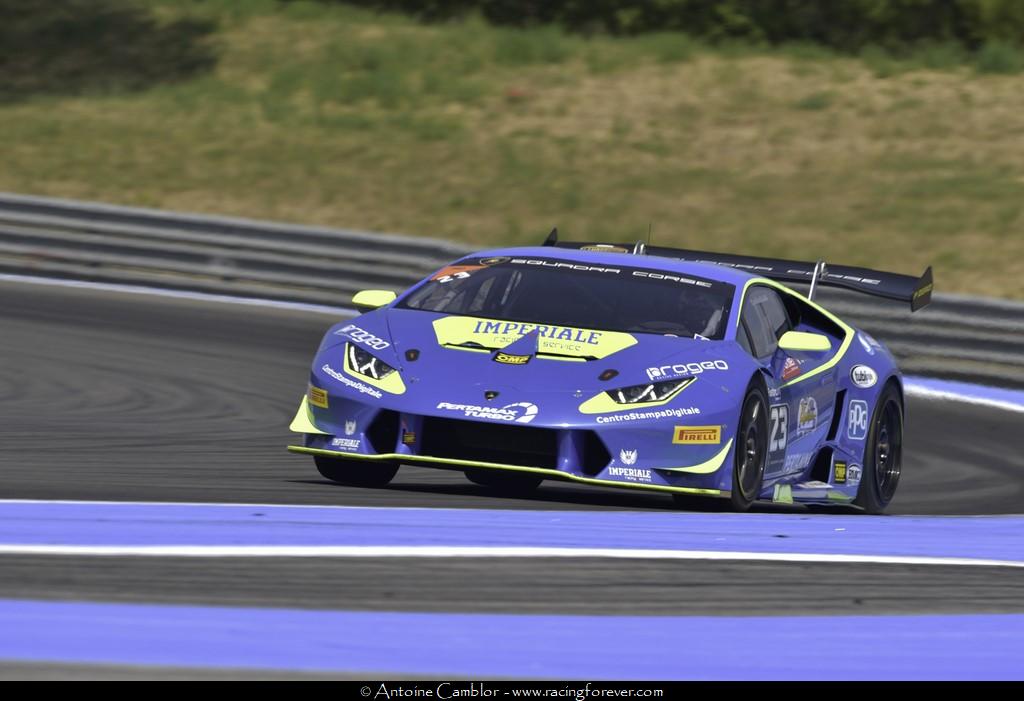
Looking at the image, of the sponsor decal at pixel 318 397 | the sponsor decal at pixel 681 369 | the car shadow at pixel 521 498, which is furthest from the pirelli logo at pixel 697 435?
the sponsor decal at pixel 318 397

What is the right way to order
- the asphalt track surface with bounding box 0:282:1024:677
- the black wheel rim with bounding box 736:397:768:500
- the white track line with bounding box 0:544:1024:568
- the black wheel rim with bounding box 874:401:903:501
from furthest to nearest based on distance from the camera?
1. the black wheel rim with bounding box 874:401:903:501
2. the black wheel rim with bounding box 736:397:768:500
3. the white track line with bounding box 0:544:1024:568
4. the asphalt track surface with bounding box 0:282:1024:677

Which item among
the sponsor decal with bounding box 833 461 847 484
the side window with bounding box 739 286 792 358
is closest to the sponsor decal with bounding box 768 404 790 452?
the side window with bounding box 739 286 792 358

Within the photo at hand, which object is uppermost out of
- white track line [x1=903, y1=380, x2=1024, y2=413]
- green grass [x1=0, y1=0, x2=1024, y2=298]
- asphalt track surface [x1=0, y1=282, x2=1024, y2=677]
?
asphalt track surface [x1=0, y1=282, x2=1024, y2=677]

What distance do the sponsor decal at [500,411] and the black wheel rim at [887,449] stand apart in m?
2.74

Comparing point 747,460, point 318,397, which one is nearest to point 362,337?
point 318,397

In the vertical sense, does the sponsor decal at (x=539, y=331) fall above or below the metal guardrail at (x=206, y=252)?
above

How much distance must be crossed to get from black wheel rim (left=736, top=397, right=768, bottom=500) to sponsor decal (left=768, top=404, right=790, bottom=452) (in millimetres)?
101

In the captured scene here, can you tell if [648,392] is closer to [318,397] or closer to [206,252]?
[318,397]

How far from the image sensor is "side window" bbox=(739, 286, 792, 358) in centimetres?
886

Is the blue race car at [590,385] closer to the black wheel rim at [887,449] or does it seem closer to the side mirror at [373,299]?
the side mirror at [373,299]

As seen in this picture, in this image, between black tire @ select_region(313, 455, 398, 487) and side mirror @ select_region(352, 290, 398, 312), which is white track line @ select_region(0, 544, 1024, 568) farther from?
side mirror @ select_region(352, 290, 398, 312)

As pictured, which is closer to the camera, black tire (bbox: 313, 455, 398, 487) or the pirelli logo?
the pirelli logo

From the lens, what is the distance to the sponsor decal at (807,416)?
915 cm

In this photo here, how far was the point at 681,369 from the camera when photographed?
8.11 meters
